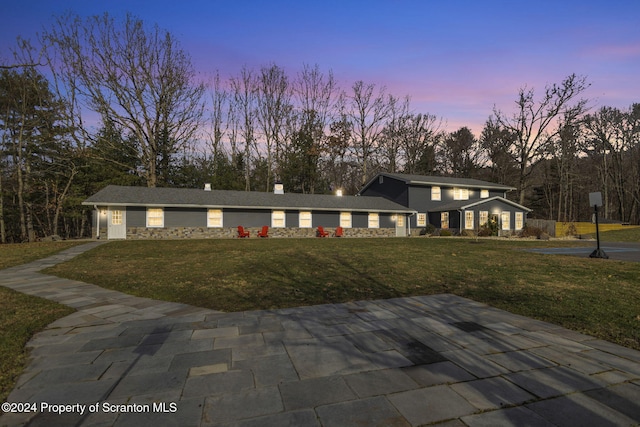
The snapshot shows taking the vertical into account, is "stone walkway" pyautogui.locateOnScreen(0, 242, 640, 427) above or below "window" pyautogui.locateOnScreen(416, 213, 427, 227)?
below

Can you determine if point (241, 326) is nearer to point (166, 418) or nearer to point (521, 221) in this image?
point (166, 418)

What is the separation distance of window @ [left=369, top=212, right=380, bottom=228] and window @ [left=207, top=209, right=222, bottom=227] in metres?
12.6

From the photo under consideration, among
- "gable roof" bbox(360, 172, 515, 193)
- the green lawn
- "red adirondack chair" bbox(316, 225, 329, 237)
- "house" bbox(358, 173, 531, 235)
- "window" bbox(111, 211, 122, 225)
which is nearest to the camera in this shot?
the green lawn

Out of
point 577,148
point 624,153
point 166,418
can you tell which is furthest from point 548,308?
point 624,153

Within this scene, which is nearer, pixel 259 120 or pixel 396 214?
pixel 396 214

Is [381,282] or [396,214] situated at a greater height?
[396,214]

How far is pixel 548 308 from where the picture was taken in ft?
16.8

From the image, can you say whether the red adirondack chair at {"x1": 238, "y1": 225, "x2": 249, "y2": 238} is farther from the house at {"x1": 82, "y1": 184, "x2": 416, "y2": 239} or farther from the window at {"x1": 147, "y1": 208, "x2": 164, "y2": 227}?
the window at {"x1": 147, "y1": 208, "x2": 164, "y2": 227}

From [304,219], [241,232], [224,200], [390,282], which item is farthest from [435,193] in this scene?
[390,282]

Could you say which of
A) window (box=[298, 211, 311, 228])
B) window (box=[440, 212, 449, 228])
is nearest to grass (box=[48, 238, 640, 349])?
window (box=[298, 211, 311, 228])

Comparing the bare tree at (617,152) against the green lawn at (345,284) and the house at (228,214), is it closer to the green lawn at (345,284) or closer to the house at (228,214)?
the house at (228,214)

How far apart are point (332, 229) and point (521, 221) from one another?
17927mm

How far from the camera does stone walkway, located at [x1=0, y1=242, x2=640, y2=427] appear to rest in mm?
2278

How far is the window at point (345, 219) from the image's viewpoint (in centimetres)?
2609
